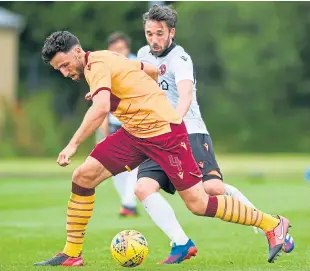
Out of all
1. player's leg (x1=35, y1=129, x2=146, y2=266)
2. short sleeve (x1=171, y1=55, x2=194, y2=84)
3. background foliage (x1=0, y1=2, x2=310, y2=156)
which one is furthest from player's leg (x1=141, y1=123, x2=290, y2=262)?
background foliage (x1=0, y1=2, x2=310, y2=156)

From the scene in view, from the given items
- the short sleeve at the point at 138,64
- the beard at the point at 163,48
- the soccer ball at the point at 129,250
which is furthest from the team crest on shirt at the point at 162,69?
the soccer ball at the point at 129,250

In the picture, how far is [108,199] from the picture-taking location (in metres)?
16.9

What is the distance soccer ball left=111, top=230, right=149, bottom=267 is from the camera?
8.69 m

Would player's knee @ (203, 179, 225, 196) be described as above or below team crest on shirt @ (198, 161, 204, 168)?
below

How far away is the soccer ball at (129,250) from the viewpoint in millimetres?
8688

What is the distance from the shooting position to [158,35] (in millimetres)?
9438

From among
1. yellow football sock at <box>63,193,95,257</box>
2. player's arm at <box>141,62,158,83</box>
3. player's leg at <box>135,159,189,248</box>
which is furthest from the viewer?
player's leg at <box>135,159,189,248</box>

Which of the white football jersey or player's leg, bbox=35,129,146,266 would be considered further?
the white football jersey

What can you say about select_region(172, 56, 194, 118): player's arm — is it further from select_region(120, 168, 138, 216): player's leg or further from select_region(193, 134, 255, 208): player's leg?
select_region(120, 168, 138, 216): player's leg

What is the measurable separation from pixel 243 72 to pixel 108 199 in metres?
26.5

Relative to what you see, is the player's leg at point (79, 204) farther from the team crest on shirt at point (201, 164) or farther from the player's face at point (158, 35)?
the player's face at point (158, 35)

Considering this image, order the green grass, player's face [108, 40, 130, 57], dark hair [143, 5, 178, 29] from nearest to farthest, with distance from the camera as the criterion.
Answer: the green grass, dark hair [143, 5, 178, 29], player's face [108, 40, 130, 57]

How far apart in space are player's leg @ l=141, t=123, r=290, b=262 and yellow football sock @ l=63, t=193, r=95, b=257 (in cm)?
63

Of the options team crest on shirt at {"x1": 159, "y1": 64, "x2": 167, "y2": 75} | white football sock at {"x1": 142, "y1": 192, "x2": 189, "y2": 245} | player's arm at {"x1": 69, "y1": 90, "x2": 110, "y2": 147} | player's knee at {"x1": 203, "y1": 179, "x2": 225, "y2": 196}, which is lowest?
white football sock at {"x1": 142, "y1": 192, "x2": 189, "y2": 245}
